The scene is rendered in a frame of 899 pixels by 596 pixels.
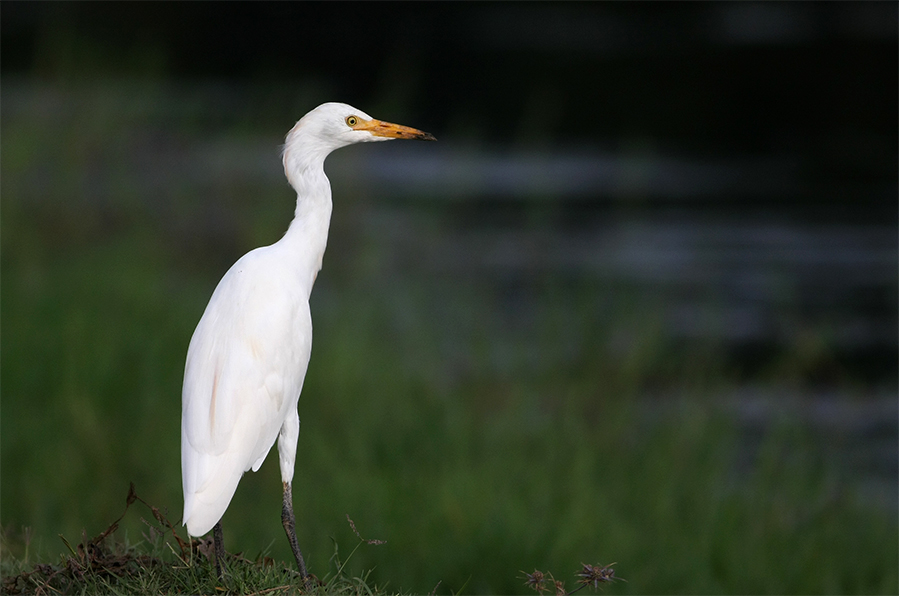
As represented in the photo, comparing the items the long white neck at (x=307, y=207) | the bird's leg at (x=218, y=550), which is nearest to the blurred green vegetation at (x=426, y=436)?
the bird's leg at (x=218, y=550)

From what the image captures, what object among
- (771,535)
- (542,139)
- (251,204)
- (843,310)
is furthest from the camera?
(542,139)

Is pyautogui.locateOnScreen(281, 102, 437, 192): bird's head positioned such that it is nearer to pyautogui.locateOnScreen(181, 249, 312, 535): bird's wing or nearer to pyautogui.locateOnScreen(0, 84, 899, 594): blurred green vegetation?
pyautogui.locateOnScreen(181, 249, 312, 535): bird's wing

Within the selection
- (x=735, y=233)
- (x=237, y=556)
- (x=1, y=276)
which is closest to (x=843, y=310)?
(x=735, y=233)

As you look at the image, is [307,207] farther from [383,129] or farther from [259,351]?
[259,351]

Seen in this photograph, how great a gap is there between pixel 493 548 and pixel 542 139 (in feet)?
42.7

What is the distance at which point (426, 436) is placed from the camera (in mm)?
6836

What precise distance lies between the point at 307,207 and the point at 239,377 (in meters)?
0.61

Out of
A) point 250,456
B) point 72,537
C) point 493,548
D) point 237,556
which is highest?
point 250,456

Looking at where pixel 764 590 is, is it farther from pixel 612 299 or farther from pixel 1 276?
pixel 1 276

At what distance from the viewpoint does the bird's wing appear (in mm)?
3168

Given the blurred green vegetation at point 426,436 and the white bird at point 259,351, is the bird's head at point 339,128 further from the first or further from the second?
the blurred green vegetation at point 426,436

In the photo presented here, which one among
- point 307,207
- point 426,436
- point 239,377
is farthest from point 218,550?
point 426,436

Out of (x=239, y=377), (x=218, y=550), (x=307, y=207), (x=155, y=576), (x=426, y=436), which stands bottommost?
(x=426, y=436)

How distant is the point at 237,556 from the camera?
3389 millimetres
